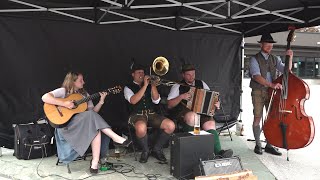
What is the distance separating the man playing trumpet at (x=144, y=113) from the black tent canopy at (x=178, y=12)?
95cm

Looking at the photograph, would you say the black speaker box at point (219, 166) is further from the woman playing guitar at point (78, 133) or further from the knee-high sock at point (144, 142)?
the knee-high sock at point (144, 142)

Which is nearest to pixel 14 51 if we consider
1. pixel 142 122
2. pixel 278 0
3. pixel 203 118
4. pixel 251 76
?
pixel 142 122

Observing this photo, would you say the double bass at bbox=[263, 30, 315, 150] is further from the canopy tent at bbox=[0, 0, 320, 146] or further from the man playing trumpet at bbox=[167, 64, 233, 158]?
the canopy tent at bbox=[0, 0, 320, 146]

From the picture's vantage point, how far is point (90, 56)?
4.79 meters

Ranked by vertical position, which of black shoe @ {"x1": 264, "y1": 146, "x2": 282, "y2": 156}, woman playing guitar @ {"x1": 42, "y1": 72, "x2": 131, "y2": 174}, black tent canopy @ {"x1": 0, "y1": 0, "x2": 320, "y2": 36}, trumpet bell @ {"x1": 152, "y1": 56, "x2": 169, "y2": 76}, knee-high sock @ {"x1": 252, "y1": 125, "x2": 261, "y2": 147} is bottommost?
black shoe @ {"x1": 264, "y1": 146, "x2": 282, "y2": 156}

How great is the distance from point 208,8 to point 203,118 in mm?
1628

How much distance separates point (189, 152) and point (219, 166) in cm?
45

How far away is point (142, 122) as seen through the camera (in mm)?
4047

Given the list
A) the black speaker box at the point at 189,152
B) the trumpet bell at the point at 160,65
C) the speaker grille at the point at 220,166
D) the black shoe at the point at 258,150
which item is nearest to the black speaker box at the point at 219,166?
the speaker grille at the point at 220,166

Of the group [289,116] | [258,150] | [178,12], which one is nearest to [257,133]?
[258,150]

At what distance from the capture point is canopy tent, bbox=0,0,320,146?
4.24m

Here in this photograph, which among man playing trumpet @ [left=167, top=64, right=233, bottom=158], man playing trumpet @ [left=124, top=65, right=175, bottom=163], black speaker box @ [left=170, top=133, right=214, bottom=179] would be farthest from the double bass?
man playing trumpet @ [left=124, top=65, right=175, bottom=163]

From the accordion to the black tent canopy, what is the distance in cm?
112

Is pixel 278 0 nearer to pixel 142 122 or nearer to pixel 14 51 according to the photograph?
pixel 142 122
